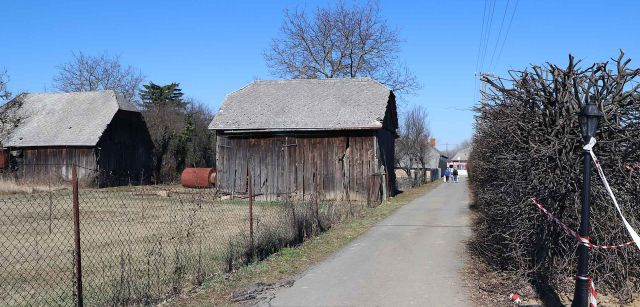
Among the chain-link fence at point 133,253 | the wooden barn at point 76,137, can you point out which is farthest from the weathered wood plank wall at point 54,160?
the chain-link fence at point 133,253

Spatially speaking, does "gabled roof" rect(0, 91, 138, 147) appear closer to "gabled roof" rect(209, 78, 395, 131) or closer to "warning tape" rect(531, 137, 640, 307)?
"gabled roof" rect(209, 78, 395, 131)

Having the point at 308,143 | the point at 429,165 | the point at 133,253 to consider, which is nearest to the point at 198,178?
the point at 308,143

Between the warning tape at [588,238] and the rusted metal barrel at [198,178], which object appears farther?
the rusted metal barrel at [198,178]

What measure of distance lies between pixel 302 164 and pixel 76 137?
1858 centimetres

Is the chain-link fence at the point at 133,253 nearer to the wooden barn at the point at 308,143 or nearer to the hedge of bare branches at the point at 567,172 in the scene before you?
the hedge of bare branches at the point at 567,172

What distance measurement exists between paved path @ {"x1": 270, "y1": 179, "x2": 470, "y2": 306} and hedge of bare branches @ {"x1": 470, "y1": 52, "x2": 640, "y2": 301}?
130 centimetres

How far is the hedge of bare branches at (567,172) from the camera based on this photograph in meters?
7.00

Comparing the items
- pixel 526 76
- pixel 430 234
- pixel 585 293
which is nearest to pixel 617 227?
pixel 585 293

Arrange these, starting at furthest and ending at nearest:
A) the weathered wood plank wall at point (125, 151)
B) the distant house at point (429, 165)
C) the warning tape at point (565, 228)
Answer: the distant house at point (429, 165), the weathered wood plank wall at point (125, 151), the warning tape at point (565, 228)

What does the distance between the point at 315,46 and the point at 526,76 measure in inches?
1638

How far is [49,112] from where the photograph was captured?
129 feet

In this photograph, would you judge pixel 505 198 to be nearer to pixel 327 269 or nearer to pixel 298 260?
pixel 327 269

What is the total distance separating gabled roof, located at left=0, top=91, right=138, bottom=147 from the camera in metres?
36.1

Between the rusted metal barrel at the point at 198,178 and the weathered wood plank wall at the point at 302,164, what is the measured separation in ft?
27.8
